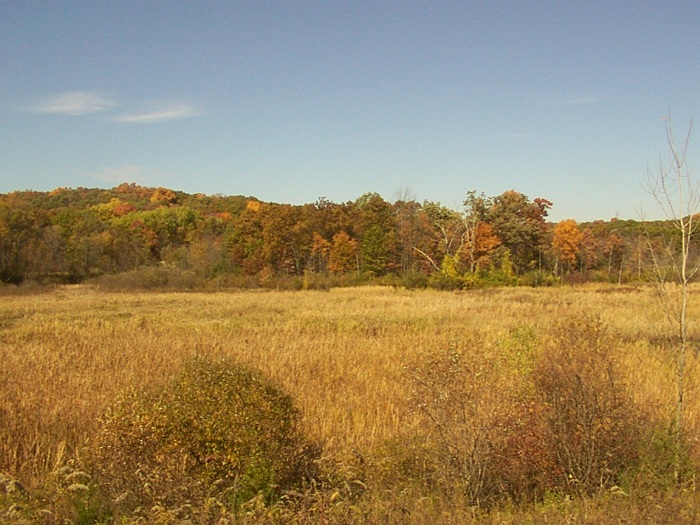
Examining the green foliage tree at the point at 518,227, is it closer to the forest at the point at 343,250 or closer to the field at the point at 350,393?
the forest at the point at 343,250

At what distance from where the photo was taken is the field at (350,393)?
4.18 m

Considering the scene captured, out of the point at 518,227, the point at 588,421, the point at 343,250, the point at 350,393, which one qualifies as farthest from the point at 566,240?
the point at 588,421

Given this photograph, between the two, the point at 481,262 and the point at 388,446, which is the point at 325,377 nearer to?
the point at 388,446

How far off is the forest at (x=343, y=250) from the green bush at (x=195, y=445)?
38.0 metres

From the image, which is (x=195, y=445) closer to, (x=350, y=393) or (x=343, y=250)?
(x=350, y=393)

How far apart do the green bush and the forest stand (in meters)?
38.0

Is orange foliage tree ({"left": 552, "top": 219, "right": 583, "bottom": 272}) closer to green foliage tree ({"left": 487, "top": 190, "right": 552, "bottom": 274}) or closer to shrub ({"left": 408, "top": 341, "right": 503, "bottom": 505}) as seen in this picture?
green foliage tree ({"left": 487, "top": 190, "right": 552, "bottom": 274})

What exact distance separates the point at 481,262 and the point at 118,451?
51.6 metres

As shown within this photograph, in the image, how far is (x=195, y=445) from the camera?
4988 mm

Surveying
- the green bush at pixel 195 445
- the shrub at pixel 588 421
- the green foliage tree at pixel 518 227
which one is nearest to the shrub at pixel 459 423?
the shrub at pixel 588 421

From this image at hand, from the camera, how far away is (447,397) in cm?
532

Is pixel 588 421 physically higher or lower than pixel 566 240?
lower

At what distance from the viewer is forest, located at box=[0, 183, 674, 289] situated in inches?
1918

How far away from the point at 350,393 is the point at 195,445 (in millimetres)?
4746
